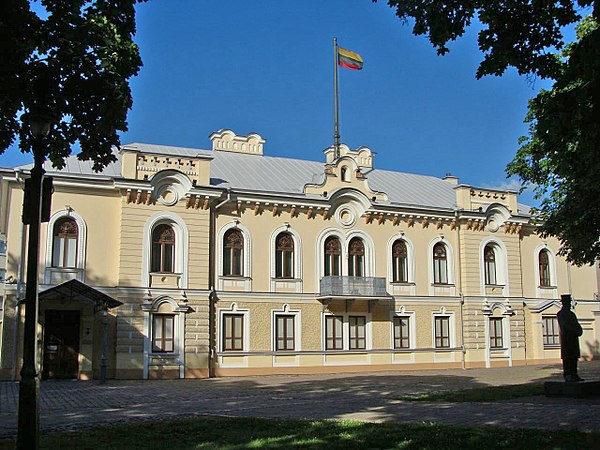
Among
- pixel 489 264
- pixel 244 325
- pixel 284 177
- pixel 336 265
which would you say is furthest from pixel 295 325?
pixel 489 264

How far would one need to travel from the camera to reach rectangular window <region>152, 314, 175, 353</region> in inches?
980

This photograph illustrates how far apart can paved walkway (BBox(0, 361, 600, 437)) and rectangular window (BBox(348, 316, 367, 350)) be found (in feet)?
21.4

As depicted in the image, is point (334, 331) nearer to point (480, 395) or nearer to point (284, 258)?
point (284, 258)

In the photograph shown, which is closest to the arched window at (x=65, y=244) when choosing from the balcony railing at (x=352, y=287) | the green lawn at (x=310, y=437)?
the balcony railing at (x=352, y=287)

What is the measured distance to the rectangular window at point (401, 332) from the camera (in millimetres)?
29641

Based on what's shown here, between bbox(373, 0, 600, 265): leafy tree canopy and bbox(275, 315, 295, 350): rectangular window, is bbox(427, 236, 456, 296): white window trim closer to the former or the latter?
bbox(275, 315, 295, 350): rectangular window

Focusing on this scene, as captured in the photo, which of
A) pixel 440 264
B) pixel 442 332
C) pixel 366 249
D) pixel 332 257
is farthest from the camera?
pixel 440 264

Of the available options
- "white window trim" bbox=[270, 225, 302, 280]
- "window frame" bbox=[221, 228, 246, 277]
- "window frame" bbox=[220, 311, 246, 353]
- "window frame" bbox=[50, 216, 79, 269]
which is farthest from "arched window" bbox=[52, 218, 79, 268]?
"white window trim" bbox=[270, 225, 302, 280]

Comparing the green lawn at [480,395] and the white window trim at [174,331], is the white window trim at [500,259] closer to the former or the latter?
the white window trim at [174,331]

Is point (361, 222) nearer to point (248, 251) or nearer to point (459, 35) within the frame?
point (248, 251)

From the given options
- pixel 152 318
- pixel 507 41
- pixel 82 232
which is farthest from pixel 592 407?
pixel 82 232

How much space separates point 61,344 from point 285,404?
11.8 meters

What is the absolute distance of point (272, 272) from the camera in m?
27.5

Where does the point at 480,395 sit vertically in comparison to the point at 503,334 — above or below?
below
